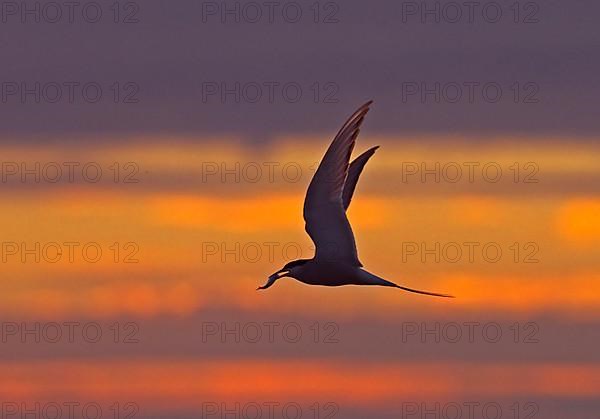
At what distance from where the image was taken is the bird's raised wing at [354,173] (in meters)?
52.9

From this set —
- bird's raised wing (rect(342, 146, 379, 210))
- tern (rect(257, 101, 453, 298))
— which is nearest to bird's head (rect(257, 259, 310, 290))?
tern (rect(257, 101, 453, 298))

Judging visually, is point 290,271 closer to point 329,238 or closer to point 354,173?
point 329,238

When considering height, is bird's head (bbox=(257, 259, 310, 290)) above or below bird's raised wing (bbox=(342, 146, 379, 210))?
below

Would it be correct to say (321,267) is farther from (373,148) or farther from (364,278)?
(373,148)

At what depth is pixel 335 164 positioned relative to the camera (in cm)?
4794

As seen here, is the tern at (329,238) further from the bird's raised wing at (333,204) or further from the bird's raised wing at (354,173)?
the bird's raised wing at (354,173)

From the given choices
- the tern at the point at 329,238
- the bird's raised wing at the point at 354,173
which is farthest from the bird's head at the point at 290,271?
the bird's raised wing at the point at 354,173

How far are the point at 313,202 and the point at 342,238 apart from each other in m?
1.24

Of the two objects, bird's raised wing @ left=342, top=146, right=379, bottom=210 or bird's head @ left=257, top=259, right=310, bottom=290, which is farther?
bird's raised wing @ left=342, top=146, right=379, bottom=210

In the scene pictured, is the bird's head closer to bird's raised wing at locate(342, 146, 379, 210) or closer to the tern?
the tern

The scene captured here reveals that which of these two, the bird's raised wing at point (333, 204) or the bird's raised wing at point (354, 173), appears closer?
the bird's raised wing at point (333, 204)

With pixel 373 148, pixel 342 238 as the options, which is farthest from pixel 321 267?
pixel 373 148

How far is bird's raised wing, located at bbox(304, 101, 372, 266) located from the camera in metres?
47.5

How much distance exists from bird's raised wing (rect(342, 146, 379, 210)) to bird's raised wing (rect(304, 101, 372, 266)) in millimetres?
3296
